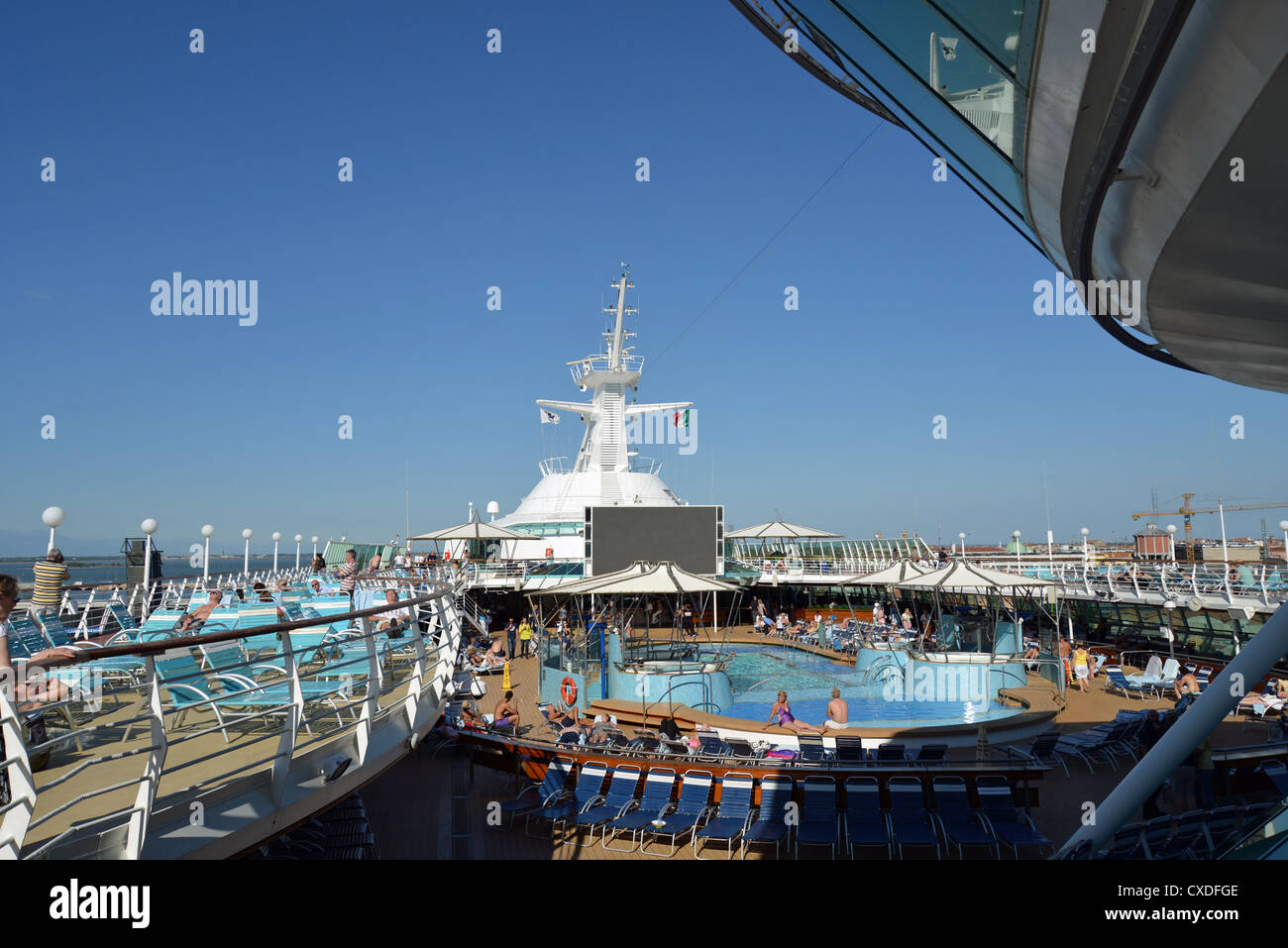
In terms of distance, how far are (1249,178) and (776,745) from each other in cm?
746

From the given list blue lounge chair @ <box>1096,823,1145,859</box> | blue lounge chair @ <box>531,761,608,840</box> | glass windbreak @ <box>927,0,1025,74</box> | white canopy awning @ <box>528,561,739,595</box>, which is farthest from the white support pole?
white canopy awning @ <box>528,561,739,595</box>

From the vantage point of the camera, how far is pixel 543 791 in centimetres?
727

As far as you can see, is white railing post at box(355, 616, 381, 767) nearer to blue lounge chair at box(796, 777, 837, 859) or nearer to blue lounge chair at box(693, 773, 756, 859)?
blue lounge chair at box(693, 773, 756, 859)

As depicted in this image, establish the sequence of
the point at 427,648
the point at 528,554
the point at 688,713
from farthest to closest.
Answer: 1. the point at 528,554
2. the point at 688,713
3. the point at 427,648

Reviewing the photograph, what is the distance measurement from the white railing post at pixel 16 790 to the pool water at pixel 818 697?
9.63 m

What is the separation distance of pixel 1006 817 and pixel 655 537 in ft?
46.2

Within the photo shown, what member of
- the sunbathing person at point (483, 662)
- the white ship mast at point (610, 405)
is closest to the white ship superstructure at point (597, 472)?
the white ship mast at point (610, 405)

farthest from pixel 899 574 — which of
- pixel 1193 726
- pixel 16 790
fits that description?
pixel 16 790

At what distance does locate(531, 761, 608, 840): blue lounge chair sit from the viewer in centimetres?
689

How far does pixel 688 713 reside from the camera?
9766mm

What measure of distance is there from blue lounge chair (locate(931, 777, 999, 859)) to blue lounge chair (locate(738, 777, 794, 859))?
1.22 meters
